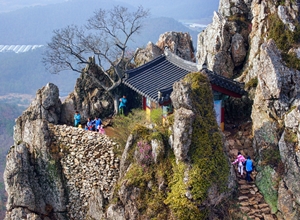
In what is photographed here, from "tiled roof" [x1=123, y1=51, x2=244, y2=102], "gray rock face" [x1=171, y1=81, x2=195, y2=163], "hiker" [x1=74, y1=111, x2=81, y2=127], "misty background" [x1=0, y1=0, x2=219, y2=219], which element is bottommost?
"gray rock face" [x1=171, y1=81, x2=195, y2=163]

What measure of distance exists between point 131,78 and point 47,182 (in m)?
5.94

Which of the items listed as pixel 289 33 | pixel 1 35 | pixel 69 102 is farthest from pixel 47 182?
pixel 1 35

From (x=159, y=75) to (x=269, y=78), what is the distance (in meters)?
5.52

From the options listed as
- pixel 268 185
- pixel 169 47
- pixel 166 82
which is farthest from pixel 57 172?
pixel 169 47

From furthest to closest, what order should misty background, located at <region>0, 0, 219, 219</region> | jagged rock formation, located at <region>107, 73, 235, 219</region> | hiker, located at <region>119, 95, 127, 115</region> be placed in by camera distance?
misty background, located at <region>0, 0, 219, 219</region> → hiker, located at <region>119, 95, 127, 115</region> → jagged rock formation, located at <region>107, 73, 235, 219</region>

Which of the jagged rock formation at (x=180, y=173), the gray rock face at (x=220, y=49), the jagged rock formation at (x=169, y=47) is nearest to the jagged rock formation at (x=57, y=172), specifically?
the jagged rock formation at (x=180, y=173)

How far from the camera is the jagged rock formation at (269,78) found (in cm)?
1259

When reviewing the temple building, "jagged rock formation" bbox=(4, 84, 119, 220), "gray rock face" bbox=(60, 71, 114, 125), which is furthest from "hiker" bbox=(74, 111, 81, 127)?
the temple building

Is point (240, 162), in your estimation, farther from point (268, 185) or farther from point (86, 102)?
point (86, 102)

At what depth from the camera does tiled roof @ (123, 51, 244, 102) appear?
16711 millimetres

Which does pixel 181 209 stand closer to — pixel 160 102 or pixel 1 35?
pixel 160 102

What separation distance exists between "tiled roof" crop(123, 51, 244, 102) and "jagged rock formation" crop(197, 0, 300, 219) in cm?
194

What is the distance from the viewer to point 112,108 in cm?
2008

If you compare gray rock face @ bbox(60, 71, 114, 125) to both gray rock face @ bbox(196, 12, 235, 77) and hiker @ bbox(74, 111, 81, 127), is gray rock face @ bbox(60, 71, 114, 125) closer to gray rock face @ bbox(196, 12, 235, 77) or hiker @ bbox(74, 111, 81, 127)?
hiker @ bbox(74, 111, 81, 127)
